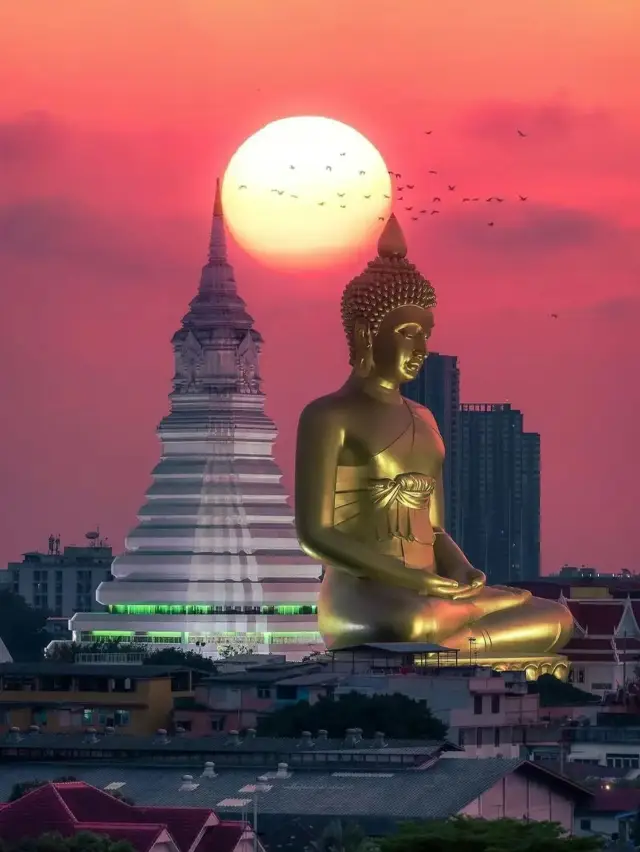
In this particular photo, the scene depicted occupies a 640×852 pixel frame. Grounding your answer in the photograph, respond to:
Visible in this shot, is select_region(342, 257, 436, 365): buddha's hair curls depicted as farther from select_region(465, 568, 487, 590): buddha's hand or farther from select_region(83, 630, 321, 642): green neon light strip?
select_region(83, 630, 321, 642): green neon light strip

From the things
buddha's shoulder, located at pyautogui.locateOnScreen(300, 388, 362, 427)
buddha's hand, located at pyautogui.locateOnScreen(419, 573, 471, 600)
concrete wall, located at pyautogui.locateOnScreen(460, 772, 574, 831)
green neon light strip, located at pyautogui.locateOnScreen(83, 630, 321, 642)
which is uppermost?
buddha's shoulder, located at pyautogui.locateOnScreen(300, 388, 362, 427)

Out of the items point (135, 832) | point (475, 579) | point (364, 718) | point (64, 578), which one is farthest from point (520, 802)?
point (64, 578)

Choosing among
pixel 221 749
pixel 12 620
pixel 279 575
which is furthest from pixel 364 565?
pixel 12 620

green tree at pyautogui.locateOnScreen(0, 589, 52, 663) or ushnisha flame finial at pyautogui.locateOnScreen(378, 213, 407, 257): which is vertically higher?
ushnisha flame finial at pyautogui.locateOnScreen(378, 213, 407, 257)

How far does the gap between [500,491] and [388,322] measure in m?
95.1

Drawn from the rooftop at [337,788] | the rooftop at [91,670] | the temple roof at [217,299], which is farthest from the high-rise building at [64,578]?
the rooftop at [337,788]

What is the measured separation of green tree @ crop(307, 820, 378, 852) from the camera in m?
38.8

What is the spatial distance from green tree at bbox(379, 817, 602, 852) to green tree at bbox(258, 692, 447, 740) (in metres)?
18.2

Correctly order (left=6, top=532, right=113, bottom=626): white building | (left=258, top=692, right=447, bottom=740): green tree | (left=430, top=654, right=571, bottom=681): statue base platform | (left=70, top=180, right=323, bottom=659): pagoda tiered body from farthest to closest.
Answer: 1. (left=6, top=532, right=113, bottom=626): white building
2. (left=70, top=180, right=323, bottom=659): pagoda tiered body
3. (left=430, top=654, right=571, bottom=681): statue base platform
4. (left=258, top=692, right=447, bottom=740): green tree

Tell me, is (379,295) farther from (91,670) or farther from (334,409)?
(91,670)

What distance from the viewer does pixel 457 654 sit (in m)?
62.9

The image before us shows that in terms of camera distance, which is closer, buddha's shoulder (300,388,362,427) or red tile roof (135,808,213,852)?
red tile roof (135,808,213,852)

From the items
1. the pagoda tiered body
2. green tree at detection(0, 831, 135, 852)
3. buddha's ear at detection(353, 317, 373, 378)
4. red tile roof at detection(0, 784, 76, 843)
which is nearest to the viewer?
green tree at detection(0, 831, 135, 852)

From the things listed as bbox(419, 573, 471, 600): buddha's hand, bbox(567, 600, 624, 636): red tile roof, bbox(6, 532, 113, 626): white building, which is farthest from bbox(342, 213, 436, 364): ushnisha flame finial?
bbox(6, 532, 113, 626): white building
